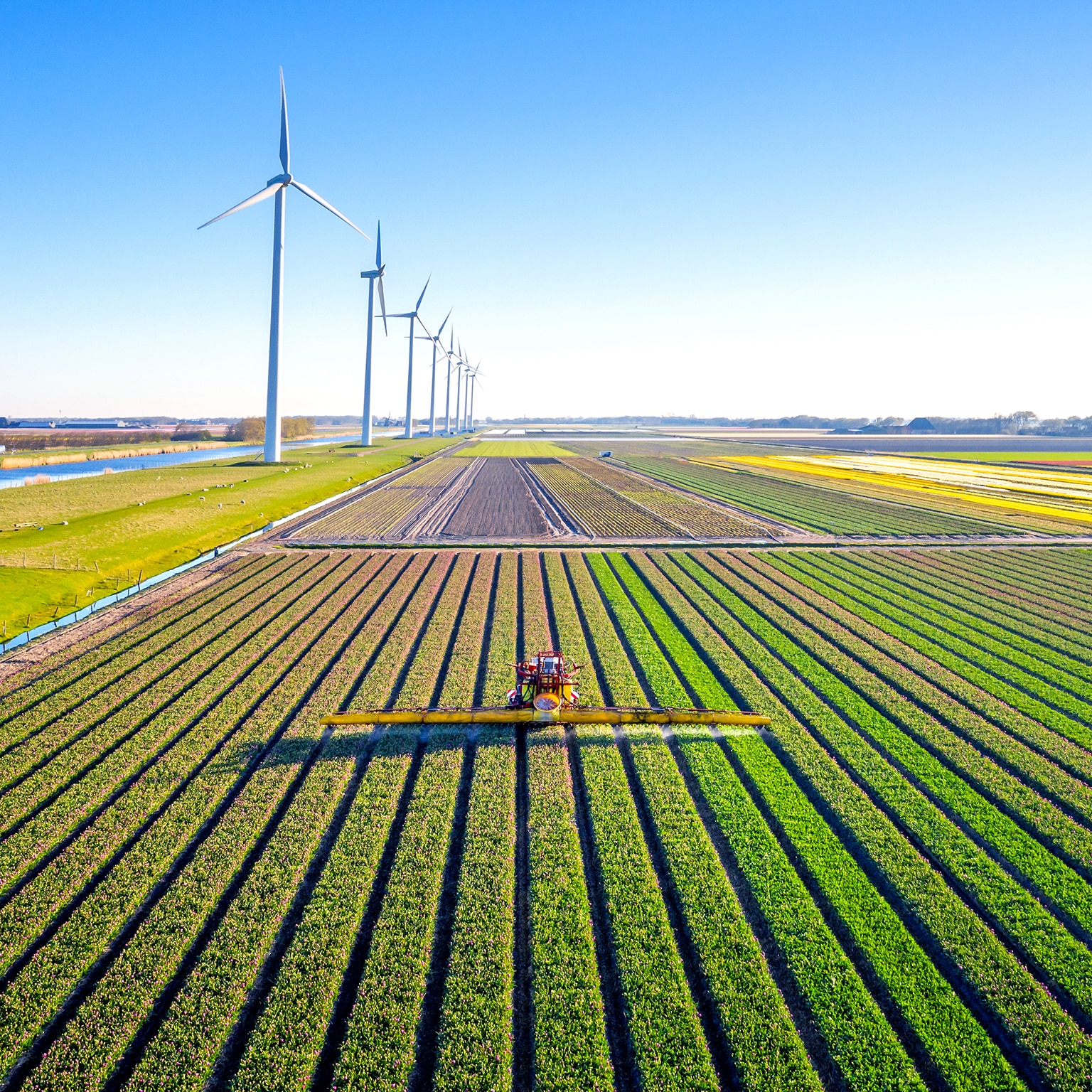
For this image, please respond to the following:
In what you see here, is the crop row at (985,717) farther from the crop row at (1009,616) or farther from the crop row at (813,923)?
the crop row at (813,923)

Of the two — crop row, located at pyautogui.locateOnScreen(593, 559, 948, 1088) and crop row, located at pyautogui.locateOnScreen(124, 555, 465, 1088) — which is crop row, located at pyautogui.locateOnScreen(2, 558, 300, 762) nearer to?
crop row, located at pyautogui.locateOnScreen(124, 555, 465, 1088)

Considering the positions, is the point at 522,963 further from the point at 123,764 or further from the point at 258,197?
the point at 258,197

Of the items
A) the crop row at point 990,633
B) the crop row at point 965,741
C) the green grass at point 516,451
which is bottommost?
the crop row at point 965,741

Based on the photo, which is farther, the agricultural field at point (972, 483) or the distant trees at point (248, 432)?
the distant trees at point (248, 432)

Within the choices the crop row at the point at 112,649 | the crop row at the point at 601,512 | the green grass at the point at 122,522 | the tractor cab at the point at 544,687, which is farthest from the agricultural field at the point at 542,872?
the crop row at the point at 601,512

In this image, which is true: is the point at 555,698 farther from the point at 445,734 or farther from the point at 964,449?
the point at 964,449

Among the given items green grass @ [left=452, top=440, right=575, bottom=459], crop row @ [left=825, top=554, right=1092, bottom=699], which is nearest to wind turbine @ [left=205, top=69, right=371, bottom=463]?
green grass @ [left=452, top=440, right=575, bottom=459]

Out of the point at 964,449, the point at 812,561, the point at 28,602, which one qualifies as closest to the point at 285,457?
the point at 28,602
